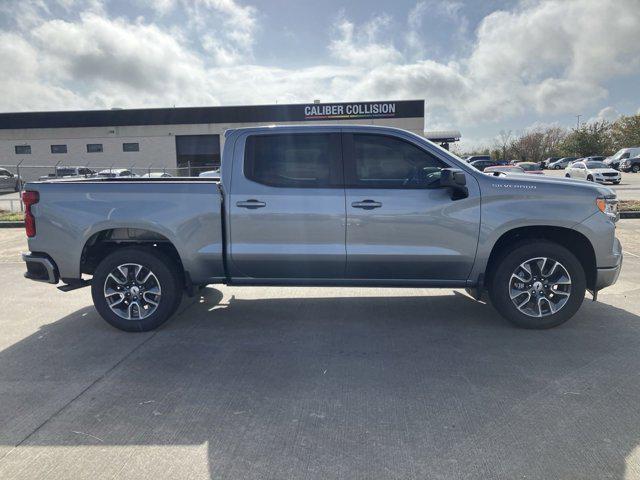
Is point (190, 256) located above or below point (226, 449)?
above

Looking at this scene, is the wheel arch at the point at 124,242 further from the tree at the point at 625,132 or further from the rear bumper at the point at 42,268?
the tree at the point at 625,132

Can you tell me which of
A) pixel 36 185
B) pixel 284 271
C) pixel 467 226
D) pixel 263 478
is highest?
pixel 36 185

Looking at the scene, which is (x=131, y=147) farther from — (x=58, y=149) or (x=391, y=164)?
(x=391, y=164)

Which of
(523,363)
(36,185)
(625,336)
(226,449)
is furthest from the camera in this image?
(36,185)

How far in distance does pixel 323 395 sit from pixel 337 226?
1.73 metres

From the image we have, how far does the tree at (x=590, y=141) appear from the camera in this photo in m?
58.1

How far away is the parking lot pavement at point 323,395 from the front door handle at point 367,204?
1.27 metres

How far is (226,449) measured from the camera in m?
2.79

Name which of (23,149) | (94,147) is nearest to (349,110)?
(94,147)

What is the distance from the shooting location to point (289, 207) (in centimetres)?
459

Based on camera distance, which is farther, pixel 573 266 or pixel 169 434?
pixel 573 266

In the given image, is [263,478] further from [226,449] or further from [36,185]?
[36,185]

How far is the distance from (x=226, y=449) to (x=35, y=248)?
337 centimetres

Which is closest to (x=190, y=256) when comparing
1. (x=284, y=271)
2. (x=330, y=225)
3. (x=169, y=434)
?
(x=284, y=271)
